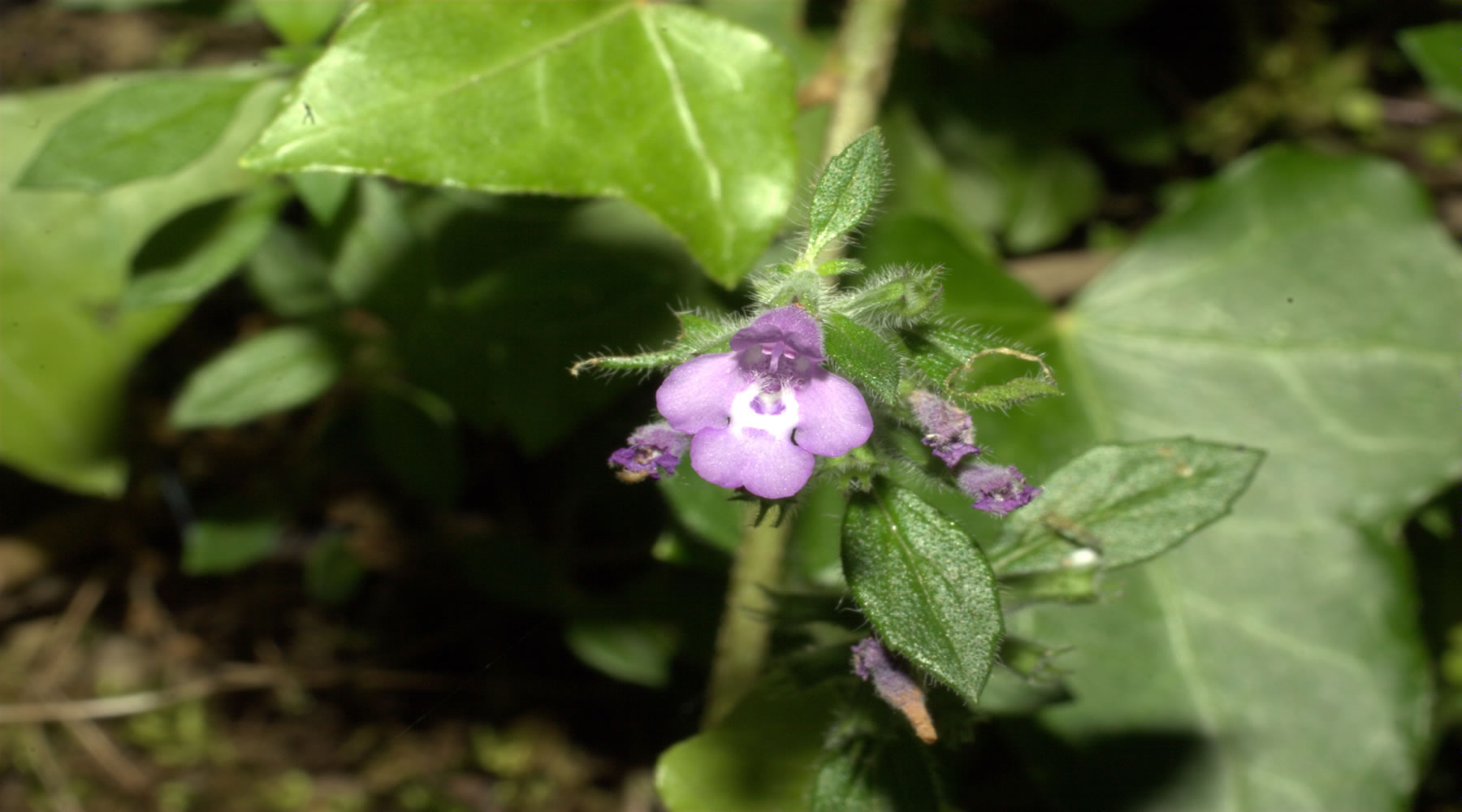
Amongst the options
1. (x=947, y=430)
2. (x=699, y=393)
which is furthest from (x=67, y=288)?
(x=947, y=430)

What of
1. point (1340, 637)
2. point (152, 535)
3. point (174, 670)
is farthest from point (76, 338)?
point (1340, 637)

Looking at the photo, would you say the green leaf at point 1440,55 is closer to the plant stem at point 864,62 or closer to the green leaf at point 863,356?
the plant stem at point 864,62

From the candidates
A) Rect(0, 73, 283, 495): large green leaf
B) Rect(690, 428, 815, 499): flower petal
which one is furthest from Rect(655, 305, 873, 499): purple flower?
Rect(0, 73, 283, 495): large green leaf

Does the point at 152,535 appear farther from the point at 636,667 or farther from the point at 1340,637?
the point at 1340,637

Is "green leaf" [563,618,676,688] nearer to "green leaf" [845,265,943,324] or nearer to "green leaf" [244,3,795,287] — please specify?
"green leaf" [244,3,795,287]

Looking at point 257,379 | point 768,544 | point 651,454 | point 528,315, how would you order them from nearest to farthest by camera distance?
point 651,454, point 768,544, point 528,315, point 257,379

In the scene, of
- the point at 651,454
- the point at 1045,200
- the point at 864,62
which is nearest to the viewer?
the point at 651,454

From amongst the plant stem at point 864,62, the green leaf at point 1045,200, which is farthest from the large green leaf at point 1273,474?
the plant stem at point 864,62

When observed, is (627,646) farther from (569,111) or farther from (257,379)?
(569,111)
